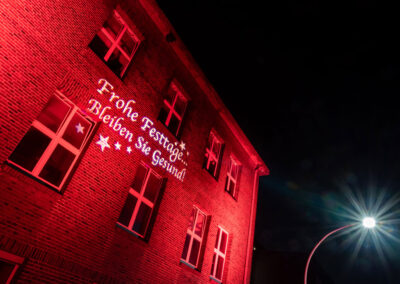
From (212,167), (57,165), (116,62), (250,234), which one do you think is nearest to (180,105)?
(212,167)

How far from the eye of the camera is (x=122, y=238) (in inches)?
301

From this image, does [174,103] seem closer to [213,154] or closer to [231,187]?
[213,154]

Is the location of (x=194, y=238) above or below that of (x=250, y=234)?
below

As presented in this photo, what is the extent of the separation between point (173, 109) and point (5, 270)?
23.9ft

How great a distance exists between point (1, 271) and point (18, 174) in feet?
6.33

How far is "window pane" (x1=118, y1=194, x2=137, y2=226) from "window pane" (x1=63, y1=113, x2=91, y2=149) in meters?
2.28

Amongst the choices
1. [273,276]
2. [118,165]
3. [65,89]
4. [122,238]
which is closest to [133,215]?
[122,238]

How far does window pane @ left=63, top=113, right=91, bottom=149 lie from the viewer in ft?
23.6

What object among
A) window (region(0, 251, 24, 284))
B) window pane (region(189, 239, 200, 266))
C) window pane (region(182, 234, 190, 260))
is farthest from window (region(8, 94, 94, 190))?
window pane (region(189, 239, 200, 266))

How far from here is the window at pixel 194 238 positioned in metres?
10.3

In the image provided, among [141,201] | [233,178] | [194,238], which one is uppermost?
[233,178]

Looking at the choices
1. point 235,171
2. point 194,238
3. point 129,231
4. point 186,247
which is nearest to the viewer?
point 129,231

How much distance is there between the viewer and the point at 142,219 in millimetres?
8820

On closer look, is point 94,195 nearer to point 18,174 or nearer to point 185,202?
point 18,174
